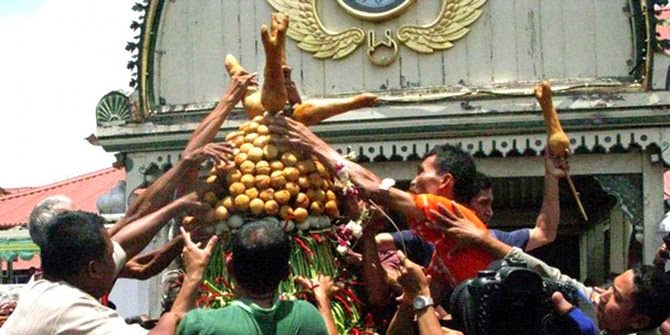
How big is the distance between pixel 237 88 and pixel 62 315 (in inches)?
52.5

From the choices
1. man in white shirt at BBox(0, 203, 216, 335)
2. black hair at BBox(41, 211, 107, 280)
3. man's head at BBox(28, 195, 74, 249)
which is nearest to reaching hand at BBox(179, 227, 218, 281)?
man in white shirt at BBox(0, 203, 216, 335)

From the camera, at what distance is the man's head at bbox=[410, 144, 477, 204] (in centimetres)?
385

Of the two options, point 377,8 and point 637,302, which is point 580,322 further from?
point 377,8

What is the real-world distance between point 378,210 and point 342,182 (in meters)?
0.17

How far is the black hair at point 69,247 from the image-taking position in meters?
3.01

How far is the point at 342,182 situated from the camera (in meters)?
3.74

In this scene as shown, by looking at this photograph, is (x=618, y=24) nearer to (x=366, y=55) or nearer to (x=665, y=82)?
(x=665, y=82)

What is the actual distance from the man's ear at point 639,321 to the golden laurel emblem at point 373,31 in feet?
18.6

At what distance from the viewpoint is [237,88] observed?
4.02 meters

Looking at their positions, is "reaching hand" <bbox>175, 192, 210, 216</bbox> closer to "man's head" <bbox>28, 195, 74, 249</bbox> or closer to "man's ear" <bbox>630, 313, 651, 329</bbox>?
"man's head" <bbox>28, 195, 74, 249</bbox>

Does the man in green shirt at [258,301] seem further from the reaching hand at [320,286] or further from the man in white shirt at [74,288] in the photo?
the reaching hand at [320,286]

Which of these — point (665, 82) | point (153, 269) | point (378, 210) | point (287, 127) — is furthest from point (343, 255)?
point (665, 82)

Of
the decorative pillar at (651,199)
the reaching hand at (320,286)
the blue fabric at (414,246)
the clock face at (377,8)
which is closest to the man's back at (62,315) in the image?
the reaching hand at (320,286)

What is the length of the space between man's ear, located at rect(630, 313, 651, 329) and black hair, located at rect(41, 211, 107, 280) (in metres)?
1.60
